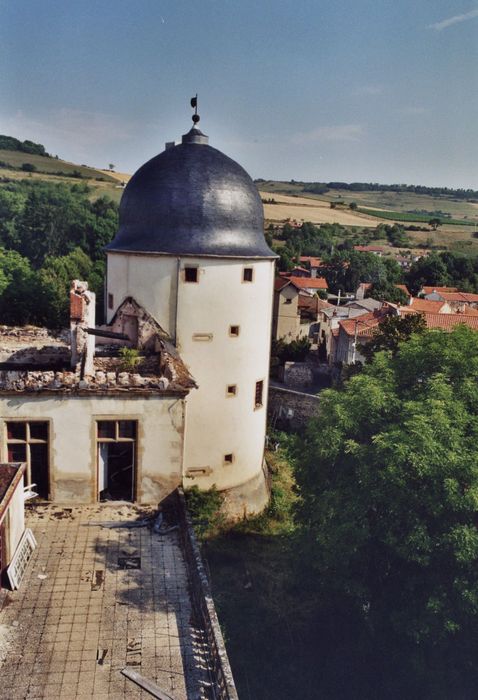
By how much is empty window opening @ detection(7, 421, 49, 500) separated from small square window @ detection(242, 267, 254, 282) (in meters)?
9.13

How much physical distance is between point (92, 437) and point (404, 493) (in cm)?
897

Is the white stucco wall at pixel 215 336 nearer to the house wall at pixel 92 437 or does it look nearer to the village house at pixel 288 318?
the house wall at pixel 92 437

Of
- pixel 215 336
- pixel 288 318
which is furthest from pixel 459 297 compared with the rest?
pixel 215 336

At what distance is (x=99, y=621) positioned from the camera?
1225cm

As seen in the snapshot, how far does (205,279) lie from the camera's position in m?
20.9

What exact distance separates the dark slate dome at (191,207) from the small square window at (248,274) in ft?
2.09

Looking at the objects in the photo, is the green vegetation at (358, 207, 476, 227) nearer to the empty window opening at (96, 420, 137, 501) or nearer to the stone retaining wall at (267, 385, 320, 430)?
the stone retaining wall at (267, 385, 320, 430)

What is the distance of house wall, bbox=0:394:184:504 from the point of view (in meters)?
16.5

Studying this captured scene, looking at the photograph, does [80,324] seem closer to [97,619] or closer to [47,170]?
[97,619]

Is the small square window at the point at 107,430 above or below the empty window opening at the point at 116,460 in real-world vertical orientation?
above

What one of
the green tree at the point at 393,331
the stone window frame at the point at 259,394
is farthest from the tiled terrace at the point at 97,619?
the green tree at the point at 393,331

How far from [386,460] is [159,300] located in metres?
10.00

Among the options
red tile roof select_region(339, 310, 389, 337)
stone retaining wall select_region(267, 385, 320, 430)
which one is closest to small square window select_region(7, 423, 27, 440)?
stone retaining wall select_region(267, 385, 320, 430)

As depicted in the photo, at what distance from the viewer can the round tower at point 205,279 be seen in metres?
20.7
